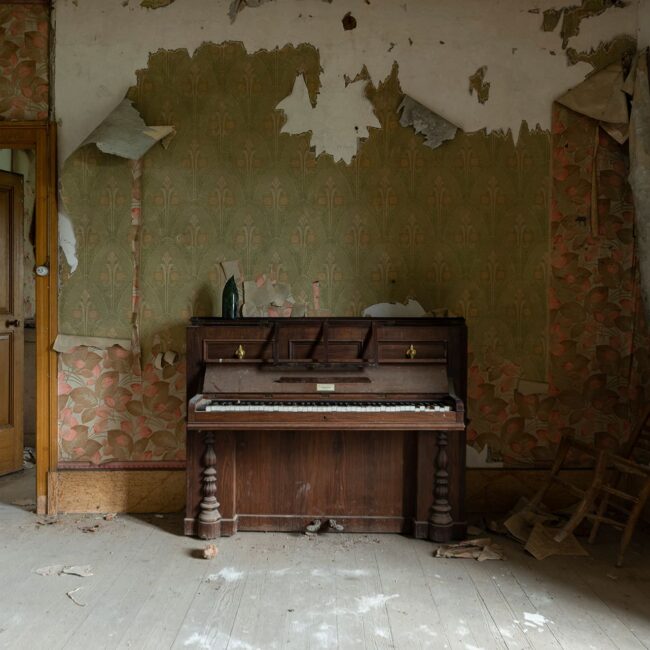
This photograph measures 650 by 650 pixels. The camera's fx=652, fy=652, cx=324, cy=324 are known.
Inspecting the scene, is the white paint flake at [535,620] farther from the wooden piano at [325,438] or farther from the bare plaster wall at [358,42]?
the bare plaster wall at [358,42]

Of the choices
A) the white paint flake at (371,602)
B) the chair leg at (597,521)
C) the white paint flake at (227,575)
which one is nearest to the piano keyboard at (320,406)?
the white paint flake at (227,575)

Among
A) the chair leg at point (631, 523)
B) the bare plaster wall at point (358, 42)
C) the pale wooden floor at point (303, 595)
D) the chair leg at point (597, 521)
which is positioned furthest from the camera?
the bare plaster wall at point (358, 42)

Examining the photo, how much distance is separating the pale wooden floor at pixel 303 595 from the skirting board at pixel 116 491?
263mm

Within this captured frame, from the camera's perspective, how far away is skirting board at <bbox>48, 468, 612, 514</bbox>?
3.82 meters

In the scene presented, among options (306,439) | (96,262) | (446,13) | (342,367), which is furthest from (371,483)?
(446,13)

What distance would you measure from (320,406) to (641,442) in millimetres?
1865

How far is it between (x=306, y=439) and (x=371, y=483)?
1.40 ft

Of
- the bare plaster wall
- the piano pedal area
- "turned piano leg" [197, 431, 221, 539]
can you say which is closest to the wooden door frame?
the bare plaster wall

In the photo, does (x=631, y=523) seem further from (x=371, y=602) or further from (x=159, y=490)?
(x=159, y=490)

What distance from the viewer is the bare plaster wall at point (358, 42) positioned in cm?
378

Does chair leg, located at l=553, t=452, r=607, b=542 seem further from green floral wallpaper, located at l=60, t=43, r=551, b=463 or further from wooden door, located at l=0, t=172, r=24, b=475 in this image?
wooden door, located at l=0, t=172, r=24, b=475

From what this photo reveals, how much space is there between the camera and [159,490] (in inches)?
151

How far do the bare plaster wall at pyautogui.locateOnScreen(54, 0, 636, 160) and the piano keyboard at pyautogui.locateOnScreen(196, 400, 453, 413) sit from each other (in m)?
1.76

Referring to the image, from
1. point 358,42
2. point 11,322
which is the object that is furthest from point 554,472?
point 11,322
